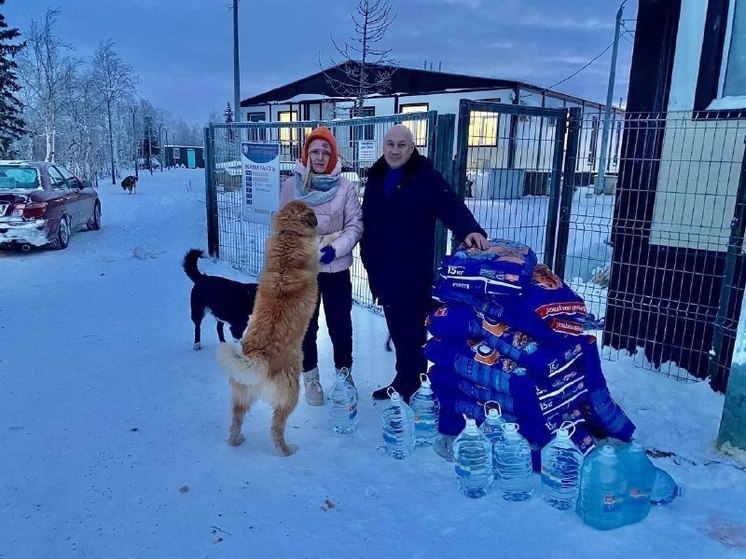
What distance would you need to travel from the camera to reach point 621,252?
4.15m

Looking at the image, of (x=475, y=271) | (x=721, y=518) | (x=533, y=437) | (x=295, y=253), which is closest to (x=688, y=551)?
(x=721, y=518)

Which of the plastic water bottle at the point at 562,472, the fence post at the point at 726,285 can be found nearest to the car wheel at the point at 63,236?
the plastic water bottle at the point at 562,472

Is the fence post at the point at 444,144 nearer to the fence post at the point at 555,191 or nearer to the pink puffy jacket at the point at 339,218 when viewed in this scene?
the fence post at the point at 555,191

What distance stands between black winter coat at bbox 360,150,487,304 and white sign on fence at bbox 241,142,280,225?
10.5ft

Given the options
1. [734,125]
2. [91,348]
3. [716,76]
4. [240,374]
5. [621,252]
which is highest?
[716,76]

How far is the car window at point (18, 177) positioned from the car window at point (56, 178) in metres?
0.29

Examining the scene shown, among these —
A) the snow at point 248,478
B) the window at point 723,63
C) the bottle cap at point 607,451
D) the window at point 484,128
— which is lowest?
the snow at point 248,478

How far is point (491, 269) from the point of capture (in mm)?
2688

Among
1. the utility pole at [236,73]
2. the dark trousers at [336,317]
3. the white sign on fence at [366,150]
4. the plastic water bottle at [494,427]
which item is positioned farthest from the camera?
the utility pole at [236,73]

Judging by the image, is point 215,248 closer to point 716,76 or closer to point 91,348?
point 91,348

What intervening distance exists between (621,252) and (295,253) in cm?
279

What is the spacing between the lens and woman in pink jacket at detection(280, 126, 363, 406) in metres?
3.27

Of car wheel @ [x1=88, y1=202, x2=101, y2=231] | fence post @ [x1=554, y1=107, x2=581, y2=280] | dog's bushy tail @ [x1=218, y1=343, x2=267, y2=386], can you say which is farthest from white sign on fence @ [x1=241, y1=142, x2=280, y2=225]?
car wheel @ [x1=88, y1=202, x2=101, y2=231]

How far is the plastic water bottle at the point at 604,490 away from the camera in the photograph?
2211 millimetres
